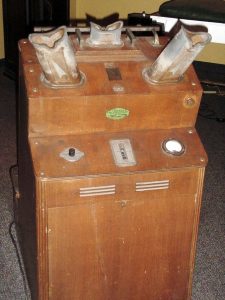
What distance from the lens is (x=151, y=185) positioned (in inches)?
59.1

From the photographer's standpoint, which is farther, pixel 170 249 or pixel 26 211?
pixel 26 211

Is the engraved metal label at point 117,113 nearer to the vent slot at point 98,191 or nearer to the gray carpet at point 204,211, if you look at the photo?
the vent slot at point 98,191

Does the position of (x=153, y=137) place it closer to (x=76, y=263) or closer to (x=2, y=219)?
(x=76, y=263)

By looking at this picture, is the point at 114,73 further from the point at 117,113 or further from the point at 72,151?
the point at 72,151

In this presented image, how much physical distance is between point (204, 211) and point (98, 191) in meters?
1.12

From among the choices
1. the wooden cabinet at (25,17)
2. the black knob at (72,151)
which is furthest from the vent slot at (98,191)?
the wooden cabinet at (25,17)

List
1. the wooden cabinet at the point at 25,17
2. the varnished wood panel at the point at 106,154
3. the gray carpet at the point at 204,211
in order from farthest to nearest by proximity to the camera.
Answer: the wooden cabinet at the point at 25,17, the gray carpet at the point at 204,211, the varnished wood panel at the point at 106,154

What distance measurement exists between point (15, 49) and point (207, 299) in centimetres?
217

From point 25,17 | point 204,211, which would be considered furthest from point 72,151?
point 25,17

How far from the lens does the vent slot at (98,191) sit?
1.46m

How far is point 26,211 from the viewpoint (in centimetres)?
176

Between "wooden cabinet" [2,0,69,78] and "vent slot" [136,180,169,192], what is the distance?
189 cm

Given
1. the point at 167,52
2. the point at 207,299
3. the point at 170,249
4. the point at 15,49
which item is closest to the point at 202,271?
the point at 207,299

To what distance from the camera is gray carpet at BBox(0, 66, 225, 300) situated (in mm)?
2033
